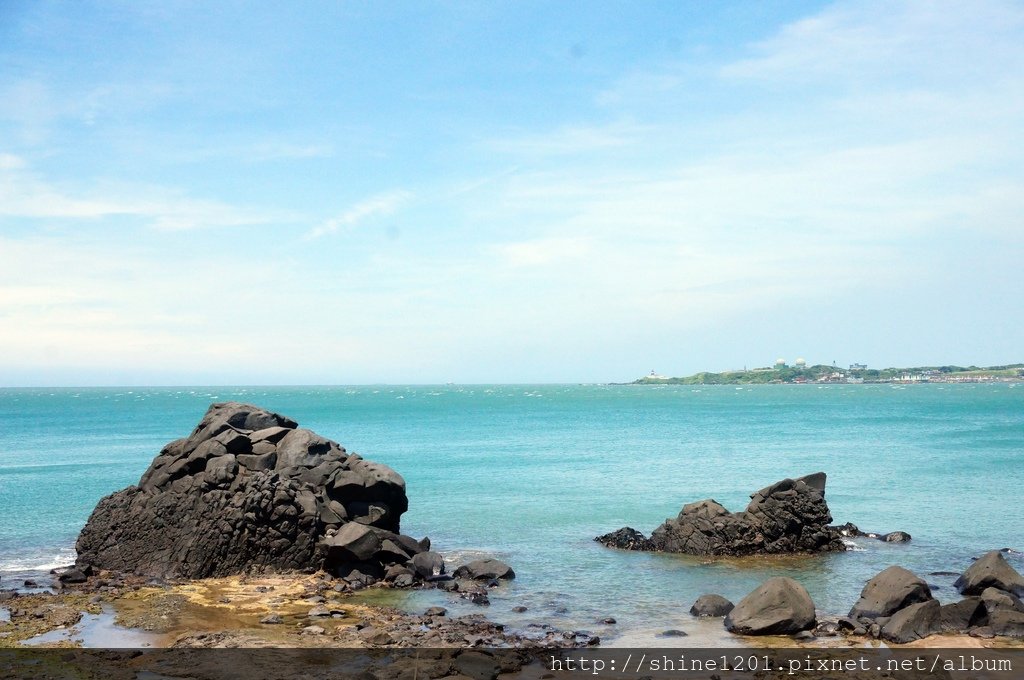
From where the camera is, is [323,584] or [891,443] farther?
[891,443]

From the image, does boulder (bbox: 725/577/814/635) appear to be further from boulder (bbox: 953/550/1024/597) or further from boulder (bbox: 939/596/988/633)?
boulder (bbox: 953/550/1024/597)

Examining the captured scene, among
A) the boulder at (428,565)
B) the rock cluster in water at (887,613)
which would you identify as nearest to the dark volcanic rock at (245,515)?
the boulder at (428,565)

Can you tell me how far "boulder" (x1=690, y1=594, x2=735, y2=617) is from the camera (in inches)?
882

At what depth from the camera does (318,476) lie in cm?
3144

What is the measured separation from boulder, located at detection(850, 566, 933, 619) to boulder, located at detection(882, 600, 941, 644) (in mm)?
814

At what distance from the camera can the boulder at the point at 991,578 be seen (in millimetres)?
23594

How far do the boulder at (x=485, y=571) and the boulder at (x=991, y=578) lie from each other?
13604 millimetres

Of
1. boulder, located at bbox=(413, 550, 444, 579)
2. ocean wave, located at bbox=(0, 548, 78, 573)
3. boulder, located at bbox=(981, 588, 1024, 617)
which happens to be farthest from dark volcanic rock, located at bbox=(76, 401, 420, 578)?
boulder, located at bbox=(981, 588, 1024, 617)

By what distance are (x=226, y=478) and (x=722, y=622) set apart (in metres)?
17.2

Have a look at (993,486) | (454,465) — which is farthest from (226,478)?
(993,486)

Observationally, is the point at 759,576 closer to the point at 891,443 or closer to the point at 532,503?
the point at 532,503

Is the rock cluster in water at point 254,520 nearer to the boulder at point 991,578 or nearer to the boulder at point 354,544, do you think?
the boulder at point 354,544

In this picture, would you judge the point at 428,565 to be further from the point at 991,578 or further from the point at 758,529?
the point at 991,578

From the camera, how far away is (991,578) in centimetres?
2388
